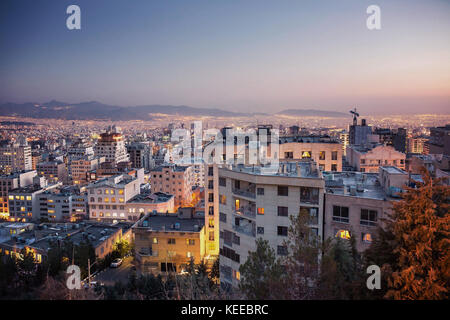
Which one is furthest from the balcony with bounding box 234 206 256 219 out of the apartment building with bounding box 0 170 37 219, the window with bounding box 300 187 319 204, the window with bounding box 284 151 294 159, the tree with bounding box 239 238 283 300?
the apartment building with bounding box 0 170 37 219

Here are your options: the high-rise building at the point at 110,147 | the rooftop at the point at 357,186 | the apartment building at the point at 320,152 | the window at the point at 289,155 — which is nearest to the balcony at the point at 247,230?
the rooftop at the point at 357,186

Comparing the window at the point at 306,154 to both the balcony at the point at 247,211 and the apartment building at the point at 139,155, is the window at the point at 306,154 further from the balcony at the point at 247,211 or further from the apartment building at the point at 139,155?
the apartment building at the point at 139,155

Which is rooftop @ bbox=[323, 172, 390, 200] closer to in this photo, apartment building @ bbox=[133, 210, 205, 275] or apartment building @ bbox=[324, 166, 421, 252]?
apartment building @ bbox=[324, 166, 421, 252]

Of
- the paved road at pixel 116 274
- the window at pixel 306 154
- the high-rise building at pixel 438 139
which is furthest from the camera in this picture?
the high-rise building at pixel 438 139

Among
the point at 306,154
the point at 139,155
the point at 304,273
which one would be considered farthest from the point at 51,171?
the point at 304,273

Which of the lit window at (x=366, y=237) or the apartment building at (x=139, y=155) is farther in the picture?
the apartment building at (x=139, y=155)

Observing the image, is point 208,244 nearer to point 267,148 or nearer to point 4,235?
point 267,148

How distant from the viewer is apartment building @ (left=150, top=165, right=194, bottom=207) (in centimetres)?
3180

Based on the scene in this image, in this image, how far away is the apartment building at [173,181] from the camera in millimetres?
31797

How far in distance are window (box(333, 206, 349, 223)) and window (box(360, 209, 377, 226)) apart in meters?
0.42

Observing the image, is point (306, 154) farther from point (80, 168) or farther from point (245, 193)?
point (80, 168)

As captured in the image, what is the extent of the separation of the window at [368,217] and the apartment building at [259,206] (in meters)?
1.13
